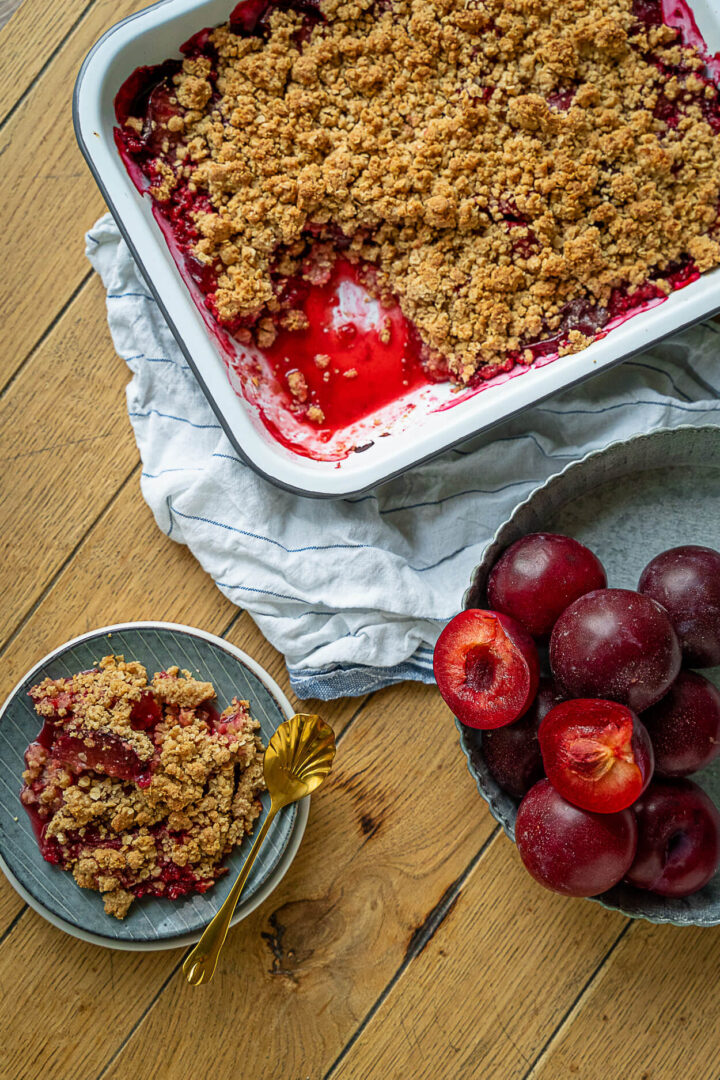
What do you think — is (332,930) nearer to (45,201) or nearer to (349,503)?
(349,503)

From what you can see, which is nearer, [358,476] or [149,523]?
[358,476]

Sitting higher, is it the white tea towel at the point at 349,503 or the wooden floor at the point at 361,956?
the white tea towel at the point at 349,503

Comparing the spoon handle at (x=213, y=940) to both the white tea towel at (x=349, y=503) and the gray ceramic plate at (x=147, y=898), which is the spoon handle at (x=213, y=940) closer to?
the gray ceramic plate at (x=147, y=898)

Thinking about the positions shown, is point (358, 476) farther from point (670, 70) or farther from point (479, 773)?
point (670, 70)

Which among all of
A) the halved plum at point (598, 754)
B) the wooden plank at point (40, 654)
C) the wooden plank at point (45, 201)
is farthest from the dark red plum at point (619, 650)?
the wooden plank at point (45, 201)

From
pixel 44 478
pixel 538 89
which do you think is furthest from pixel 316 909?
pixel 538 89

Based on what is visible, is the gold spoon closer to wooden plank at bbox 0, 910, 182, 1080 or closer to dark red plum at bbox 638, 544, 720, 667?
wooden plank at bbox 0, 910, 182, 1080
